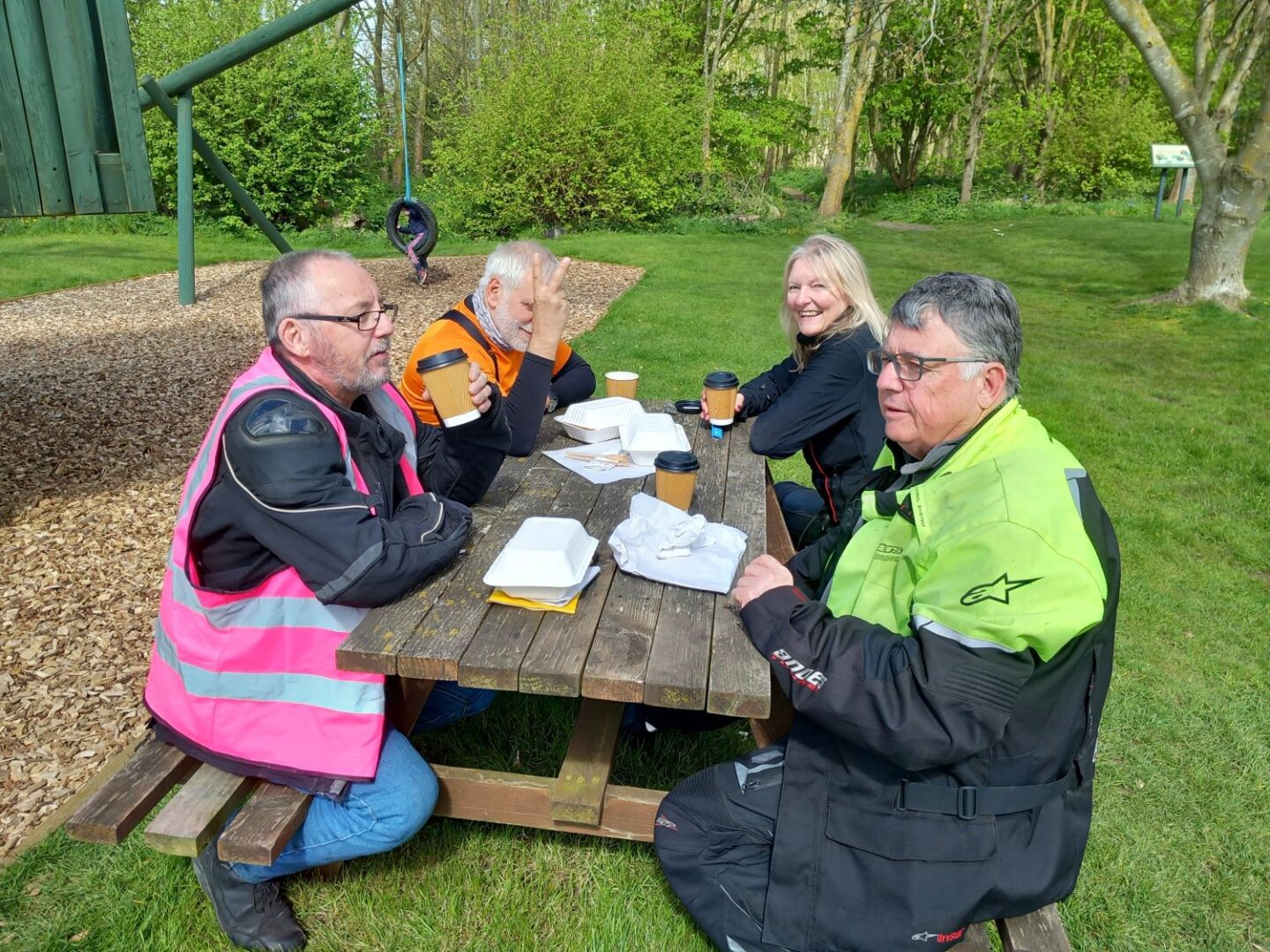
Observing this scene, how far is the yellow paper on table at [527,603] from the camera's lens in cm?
211

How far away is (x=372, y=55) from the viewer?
92.7 feet

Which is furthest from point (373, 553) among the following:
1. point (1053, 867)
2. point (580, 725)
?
point (1053, 867)

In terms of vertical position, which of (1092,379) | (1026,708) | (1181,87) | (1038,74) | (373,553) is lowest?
(1092,379)

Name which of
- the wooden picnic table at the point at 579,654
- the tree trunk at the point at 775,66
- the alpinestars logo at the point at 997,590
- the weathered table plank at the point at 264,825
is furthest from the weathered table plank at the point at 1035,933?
the tree trunk at the point at 775,66

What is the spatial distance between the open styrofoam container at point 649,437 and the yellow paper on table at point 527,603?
1113 millimetres

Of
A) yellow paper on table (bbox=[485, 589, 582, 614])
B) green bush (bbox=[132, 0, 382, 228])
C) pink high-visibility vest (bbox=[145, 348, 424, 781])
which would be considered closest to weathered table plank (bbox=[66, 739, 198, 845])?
pink high-visibility vest (bbox=[145, 348, 424, 781])

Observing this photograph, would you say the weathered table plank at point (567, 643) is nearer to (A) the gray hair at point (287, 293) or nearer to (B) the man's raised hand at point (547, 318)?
(B) the man's raised hand at point (547, 318)

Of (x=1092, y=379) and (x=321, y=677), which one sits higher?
(x=321, y=677)

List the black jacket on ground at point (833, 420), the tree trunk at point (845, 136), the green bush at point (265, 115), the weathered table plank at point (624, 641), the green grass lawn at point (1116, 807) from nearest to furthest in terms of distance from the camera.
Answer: the weathered table plank at point (624, 641), the green grass lawn at point (1116, 807), the black jacket on ground at point (833, 420), the green bush at point (265, 115), the tree trunk at point (845, 136)

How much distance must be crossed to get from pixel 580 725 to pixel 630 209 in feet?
56.5

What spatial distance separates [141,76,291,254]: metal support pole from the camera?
8609 mm

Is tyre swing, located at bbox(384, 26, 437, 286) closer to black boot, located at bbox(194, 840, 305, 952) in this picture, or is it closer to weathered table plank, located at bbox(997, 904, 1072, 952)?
black boot, located at bbox(194, 840, 305, 952)

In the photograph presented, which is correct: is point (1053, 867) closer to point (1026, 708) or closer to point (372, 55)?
point (1026, 708)

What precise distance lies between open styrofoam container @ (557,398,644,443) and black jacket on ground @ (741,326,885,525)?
528 millimetres
